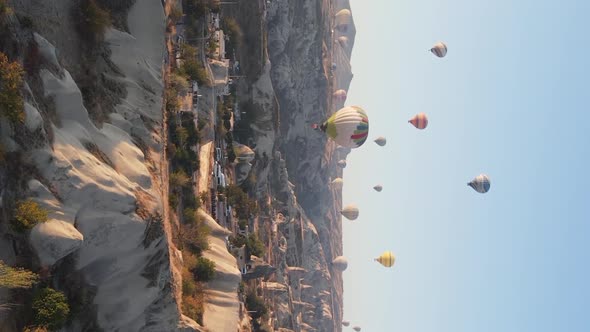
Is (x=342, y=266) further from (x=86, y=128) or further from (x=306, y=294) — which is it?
(x=86, y=128)

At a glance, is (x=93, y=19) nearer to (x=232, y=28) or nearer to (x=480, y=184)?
(x=232, y=28)

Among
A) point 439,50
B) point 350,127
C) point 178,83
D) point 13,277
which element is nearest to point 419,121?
point 439,50

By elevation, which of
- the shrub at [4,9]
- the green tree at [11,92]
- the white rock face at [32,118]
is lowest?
the white rock face at [32,118]

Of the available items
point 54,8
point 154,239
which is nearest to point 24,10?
point 54,8

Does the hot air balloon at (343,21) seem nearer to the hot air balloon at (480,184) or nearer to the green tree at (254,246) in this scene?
the hot air balloon at (480,184)

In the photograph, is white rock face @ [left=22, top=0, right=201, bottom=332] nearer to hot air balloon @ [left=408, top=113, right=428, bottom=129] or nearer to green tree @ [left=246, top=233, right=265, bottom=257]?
green tree @ [left=246, top=233, right=265, bottom=257]

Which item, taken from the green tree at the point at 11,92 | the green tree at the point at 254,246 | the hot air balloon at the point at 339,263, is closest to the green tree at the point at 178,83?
the green tree at the point at 11,92
